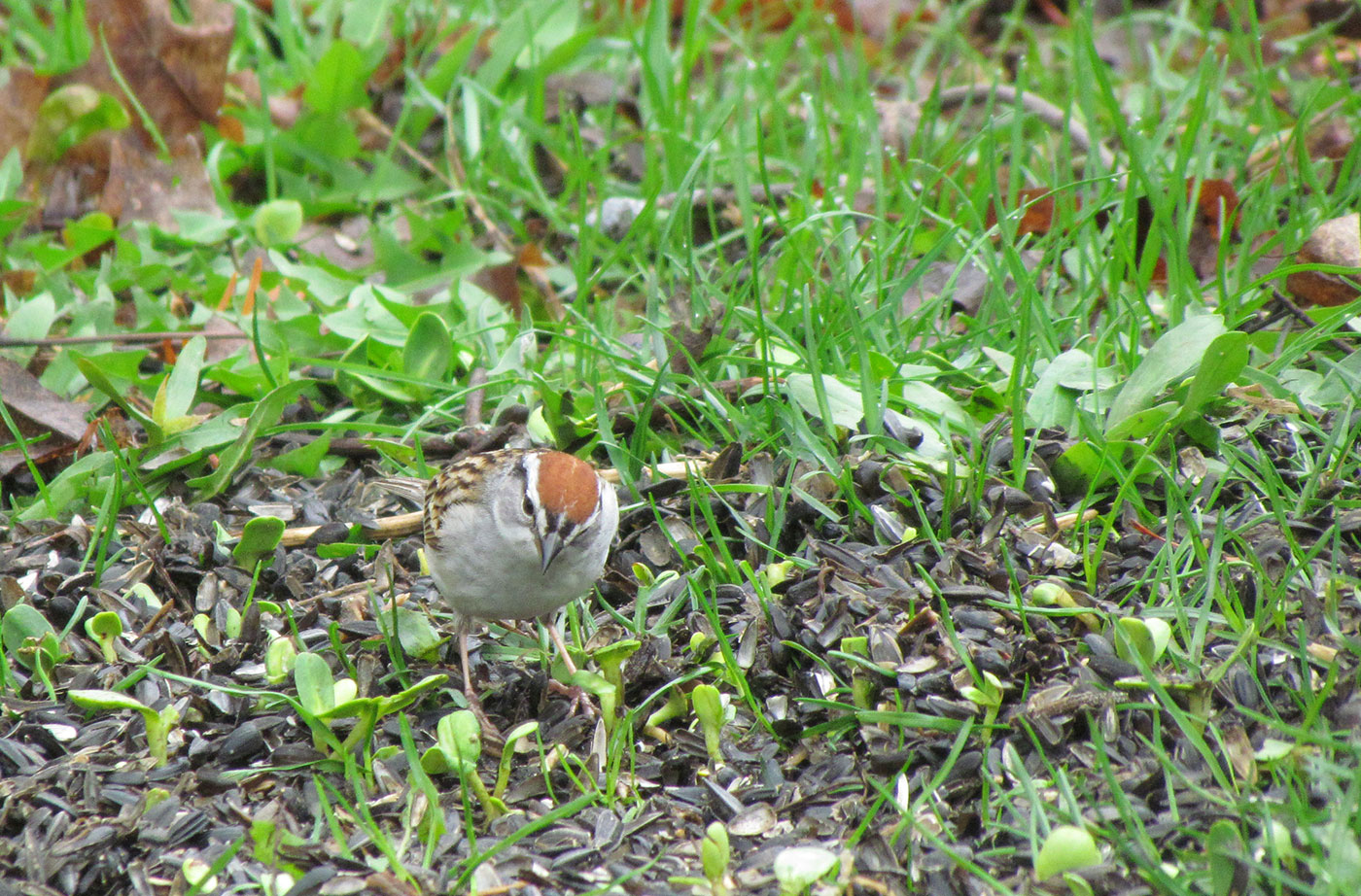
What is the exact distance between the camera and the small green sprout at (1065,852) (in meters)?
2.49

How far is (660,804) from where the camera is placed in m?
3.02

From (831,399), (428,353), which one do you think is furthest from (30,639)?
(831,399)

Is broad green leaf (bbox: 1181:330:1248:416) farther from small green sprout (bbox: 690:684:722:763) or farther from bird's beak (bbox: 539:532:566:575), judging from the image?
bird's beak (bbox: 539:532:566:575)

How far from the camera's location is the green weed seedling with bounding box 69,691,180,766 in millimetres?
2982

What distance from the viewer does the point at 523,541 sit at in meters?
3.33

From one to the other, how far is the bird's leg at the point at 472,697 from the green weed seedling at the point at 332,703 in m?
0.21

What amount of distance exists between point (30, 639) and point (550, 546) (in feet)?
4.80

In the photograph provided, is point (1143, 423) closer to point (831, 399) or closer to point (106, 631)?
point (831, 399)

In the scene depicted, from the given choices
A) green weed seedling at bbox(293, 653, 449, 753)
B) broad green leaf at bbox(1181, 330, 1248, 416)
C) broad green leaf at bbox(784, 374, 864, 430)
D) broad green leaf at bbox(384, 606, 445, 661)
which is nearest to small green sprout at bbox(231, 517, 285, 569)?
broad green leaf at bbox(384, 606, 445, 661)

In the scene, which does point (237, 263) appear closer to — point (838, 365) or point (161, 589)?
point (161, 589)

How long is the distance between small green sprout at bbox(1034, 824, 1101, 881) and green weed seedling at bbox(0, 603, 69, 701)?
98.9 inches

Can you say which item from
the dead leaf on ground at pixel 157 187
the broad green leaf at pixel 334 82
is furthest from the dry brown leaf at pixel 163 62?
the broad green leaf at pixel 334 82

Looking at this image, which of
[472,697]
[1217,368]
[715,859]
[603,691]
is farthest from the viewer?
[1217,368]

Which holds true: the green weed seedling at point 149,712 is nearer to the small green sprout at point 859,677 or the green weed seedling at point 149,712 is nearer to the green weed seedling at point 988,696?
the small green sprout at point 859,677
